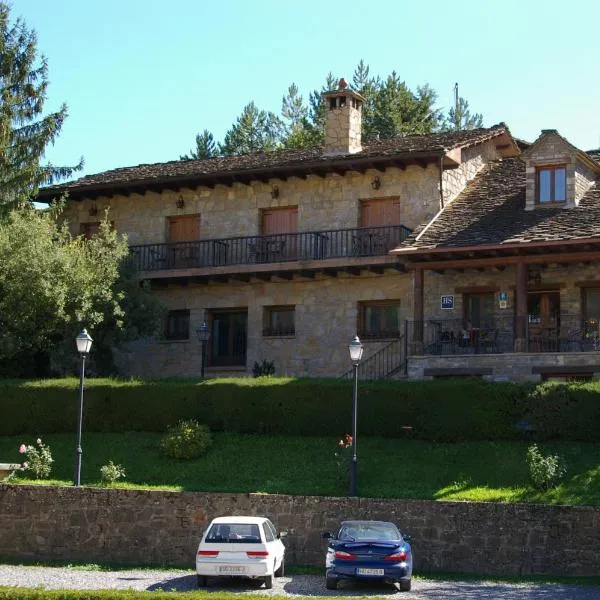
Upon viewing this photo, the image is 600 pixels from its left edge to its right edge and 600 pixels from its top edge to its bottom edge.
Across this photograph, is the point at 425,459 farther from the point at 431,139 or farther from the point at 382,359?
the point at 431,139

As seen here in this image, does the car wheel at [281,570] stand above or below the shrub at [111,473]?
below

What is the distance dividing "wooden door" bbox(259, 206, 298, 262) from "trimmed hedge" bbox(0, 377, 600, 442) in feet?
21.4

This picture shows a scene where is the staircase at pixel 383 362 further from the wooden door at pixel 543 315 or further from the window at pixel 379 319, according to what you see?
the wooden door at pixel 543 315

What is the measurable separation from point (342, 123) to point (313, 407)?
11435 mm

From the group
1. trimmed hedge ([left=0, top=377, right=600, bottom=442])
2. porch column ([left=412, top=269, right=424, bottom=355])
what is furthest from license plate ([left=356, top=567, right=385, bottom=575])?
porch column ([left=412, top=269, right=424, bottom=355])

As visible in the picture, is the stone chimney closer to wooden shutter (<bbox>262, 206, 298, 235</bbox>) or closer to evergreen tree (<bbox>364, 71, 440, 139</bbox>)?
wooden shutter (<bbox>262, 206, 298, 235</bbox>)

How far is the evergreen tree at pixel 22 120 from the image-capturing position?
131 feet

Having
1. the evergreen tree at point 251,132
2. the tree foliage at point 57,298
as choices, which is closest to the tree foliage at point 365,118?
the evergreen tree at point 251,132

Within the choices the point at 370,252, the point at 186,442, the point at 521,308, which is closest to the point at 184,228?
the point at 370,252

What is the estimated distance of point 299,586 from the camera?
77.4 feet

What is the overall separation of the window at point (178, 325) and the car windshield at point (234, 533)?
17.4 meters

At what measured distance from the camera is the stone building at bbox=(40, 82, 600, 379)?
3400 cm

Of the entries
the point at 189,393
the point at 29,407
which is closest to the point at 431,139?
the point at 189,393

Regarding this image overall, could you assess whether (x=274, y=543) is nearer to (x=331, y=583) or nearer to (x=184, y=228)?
(x=331, y=583)
